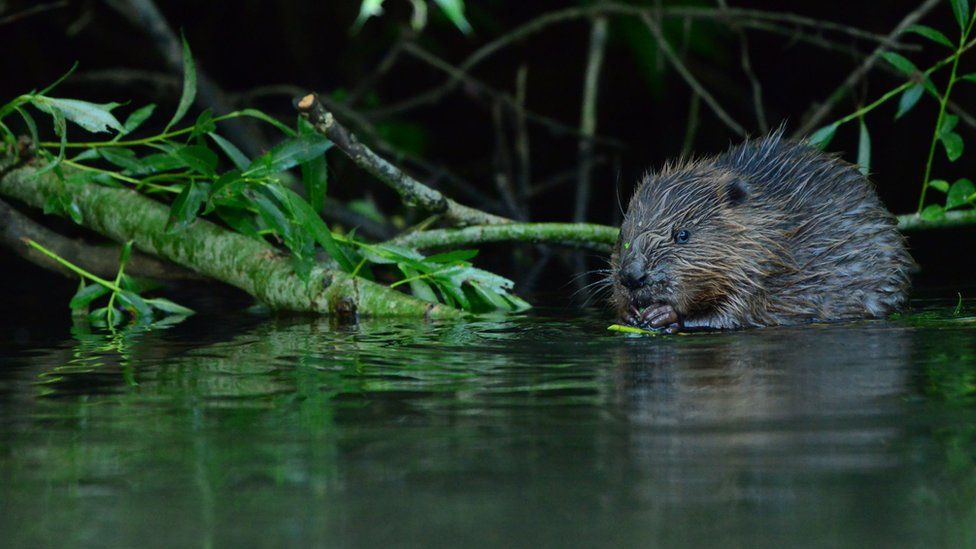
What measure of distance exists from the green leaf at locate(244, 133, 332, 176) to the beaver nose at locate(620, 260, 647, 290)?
1.17m

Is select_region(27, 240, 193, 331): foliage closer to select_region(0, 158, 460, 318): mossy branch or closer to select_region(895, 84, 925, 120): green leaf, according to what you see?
select_region(0, 158, 460, 318): mossy branch

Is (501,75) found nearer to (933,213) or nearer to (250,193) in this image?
(933,213)

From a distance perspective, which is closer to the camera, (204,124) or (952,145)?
(204,124)

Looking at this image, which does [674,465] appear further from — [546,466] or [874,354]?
[874,354]

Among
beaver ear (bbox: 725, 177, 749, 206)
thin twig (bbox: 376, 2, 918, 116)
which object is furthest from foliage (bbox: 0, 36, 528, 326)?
thin twig (bbox: 376, 2, 918, 116)

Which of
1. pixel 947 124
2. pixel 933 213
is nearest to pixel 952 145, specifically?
pixel 947 124

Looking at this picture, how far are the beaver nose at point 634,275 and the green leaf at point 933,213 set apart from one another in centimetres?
155

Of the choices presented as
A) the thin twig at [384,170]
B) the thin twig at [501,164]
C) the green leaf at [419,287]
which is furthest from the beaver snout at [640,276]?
the thin twig at [501,164]

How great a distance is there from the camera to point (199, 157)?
492 cm

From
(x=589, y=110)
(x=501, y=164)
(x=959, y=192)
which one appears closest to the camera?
(x=959, y=192)

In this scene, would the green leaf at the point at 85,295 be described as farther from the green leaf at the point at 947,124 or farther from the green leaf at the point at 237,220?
the green leaf at the point at 947,124

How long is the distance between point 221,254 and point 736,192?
206cm

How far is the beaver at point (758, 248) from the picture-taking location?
475 cm

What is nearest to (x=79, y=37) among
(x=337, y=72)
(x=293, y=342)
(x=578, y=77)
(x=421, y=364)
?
(x=337, y=72)
